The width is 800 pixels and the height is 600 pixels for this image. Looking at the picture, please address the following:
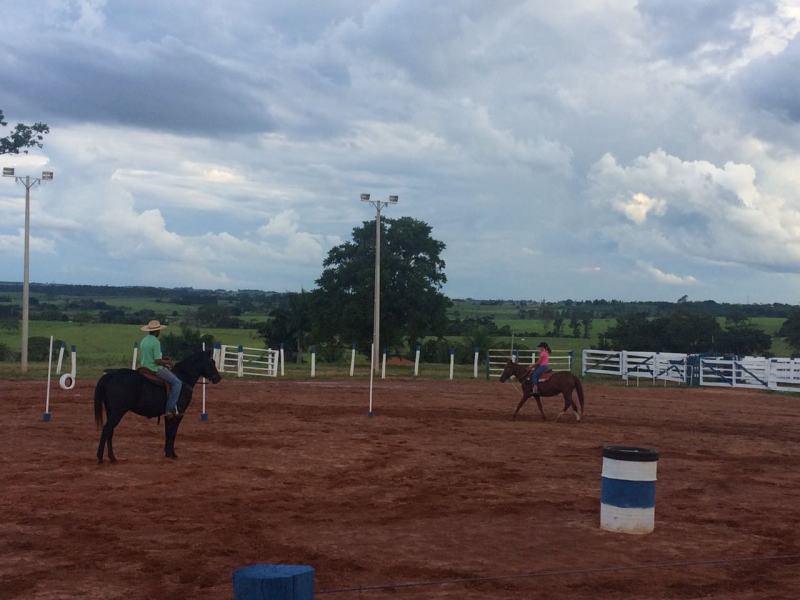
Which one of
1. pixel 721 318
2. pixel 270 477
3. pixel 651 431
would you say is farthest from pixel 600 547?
pixel 721 318

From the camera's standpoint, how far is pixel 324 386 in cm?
3259

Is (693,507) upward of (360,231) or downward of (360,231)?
downward

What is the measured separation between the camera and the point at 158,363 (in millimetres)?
14172

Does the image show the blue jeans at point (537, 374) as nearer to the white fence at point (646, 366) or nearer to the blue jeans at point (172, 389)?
the blue jeans at point (172, 389)

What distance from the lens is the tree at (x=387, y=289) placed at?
56344mm

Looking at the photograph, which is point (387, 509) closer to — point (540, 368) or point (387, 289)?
point (540, 368)

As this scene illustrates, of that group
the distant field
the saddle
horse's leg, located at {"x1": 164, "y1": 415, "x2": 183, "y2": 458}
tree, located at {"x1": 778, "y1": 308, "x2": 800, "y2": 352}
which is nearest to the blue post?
the saddle

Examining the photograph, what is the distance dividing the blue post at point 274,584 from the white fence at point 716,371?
35.6 metres

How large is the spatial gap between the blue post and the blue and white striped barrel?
6.26 metres

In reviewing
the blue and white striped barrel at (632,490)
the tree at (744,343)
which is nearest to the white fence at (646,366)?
the blue and white striped barrel at (632,490)

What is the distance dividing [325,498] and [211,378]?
4.37 m

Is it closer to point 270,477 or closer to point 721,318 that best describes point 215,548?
point 270,477

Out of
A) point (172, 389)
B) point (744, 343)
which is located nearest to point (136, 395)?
point (172, 389)

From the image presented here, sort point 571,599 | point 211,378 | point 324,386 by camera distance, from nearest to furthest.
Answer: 1. point 571,599
2. point 211,378
3. point 324,386
